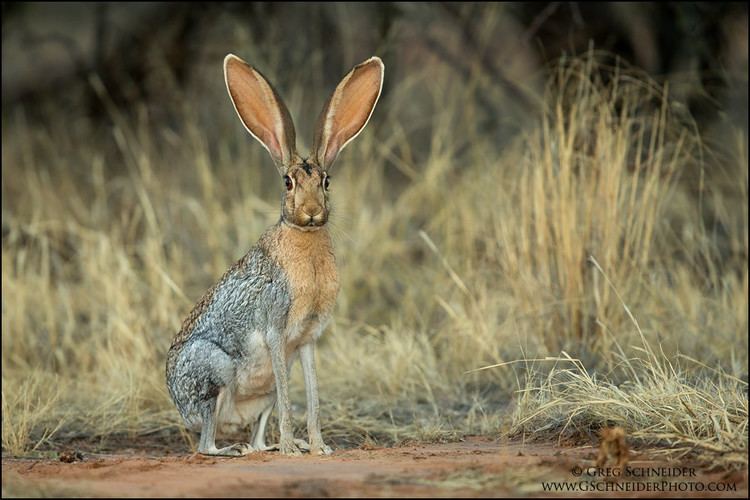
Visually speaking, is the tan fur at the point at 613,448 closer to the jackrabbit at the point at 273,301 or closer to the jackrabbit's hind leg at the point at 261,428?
the jackrabbit at the point at 273,301

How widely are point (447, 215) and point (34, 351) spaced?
9.53 ft

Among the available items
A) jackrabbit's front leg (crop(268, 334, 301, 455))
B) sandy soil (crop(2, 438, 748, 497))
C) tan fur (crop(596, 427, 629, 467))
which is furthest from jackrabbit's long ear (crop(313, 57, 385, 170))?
tan fur (crop(596, 427, 629, 467))

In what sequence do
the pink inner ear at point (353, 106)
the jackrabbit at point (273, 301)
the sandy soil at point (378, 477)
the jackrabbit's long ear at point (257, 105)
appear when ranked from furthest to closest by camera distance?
the pink inner ear at point (353, 106) < the jackrabbit's long ear at point (257, 105) < the jackrabbit at point (273, 301) < the sandy soil at point (378, 477)

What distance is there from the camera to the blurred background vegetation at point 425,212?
261 inches

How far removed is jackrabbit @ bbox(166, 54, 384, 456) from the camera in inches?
211

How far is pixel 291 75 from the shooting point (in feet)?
33.9

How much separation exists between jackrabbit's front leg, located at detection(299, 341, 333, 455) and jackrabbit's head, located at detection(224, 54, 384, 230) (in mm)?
614

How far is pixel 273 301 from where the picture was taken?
5410 millimetres

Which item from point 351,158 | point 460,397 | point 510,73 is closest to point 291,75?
point 351,158

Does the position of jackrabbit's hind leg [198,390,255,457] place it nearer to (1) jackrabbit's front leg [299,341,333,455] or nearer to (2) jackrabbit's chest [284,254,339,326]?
(1) jackrabbit's front leg [299,341,333,455]

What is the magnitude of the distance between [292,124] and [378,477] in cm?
212

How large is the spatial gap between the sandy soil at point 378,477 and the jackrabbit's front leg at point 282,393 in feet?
1.82

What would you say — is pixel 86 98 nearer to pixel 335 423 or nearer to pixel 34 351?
pixel 34 351

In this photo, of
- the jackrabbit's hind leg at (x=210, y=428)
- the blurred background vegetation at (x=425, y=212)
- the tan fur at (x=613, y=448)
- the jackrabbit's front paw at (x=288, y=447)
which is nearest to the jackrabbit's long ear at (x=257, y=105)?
the blurred background vegetation at (x=425, y=212)
